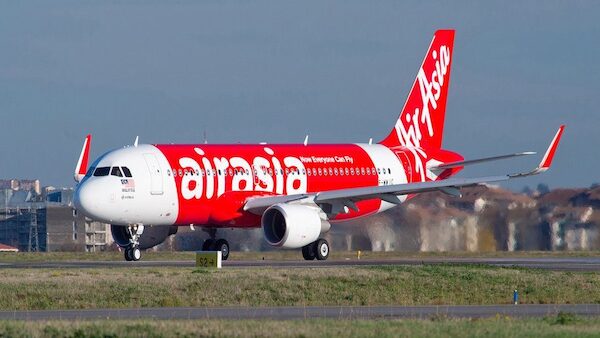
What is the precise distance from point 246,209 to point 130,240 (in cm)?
456

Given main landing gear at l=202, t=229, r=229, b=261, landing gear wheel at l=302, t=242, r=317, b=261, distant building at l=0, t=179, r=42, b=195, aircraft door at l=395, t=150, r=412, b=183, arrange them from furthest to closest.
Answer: distant building at l=0, t=179, r=42, b=195
aircraft door at l=395, t=150, r=412, b=183
main landing gear at l=202, t=229, r=229, b=261
landing gear wheel at l=302, t=242, r=317, b=261

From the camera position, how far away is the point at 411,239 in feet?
208

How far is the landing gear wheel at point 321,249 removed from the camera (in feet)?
184

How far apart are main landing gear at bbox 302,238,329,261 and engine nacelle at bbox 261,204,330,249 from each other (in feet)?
3.47

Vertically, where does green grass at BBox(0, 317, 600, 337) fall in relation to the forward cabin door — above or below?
below

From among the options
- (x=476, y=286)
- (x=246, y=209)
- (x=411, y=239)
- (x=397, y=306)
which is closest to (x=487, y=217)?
(x=411, y=239)

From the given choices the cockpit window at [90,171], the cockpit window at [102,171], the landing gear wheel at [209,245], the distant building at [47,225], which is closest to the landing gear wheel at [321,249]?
the landing gear wheel at [209,245]

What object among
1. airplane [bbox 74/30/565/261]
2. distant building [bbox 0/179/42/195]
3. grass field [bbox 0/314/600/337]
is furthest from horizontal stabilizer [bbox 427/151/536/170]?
distant building [bbox 0/179/42/195]

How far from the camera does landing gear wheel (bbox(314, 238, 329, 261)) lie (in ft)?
184

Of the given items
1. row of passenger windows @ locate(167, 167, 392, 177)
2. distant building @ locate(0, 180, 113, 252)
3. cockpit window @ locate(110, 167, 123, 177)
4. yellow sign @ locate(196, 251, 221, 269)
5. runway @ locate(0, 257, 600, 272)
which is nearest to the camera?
yellow sign @ locate(196, 251, 221, 269)

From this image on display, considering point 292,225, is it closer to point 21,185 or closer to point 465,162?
point 465,162

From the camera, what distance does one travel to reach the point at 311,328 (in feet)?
85.0

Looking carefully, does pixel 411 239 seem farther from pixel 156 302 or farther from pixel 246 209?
pixel 156 302

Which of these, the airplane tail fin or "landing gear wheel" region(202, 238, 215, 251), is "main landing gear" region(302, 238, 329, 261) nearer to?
"landing gear wheel" region(202, 238, 215, 251)
